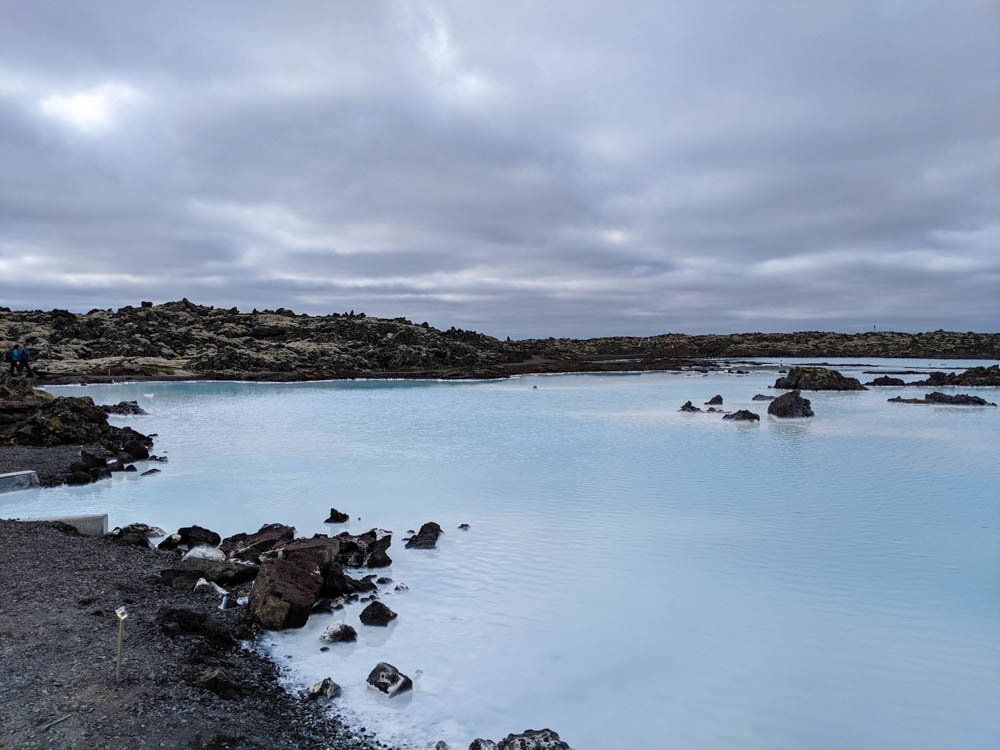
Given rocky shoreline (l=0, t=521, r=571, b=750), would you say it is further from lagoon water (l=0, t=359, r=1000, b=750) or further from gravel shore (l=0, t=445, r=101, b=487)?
gravel shore (l=0, t=445, r=101, b=487)

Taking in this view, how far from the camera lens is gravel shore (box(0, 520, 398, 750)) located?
3.57 m

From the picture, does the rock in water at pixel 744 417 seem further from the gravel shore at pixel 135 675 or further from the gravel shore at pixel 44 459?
the gravel shore at pixel 135 675

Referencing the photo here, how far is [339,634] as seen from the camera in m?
5.52

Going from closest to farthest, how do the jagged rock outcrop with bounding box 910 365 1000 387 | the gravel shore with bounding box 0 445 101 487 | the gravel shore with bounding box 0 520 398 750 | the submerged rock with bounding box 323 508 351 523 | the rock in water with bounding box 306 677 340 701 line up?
1. the gravel shore with bounding box 0 520 398 750
2. the rock in water with bounding box 306 677 340 701
3. the submerged rock with bounding box 323 508 351 523
4. the gravel shore with bounding box 0 445 101 487
5. the jagged rock outcrop with bounding box 910 365 1000 387

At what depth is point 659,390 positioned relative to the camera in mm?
36875

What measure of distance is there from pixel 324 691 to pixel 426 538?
4.04 metres

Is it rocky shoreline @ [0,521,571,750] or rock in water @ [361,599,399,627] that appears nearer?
rocky shoreline @ [0,521,571,750]

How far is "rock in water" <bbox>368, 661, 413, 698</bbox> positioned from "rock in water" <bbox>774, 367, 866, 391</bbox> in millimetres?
33887

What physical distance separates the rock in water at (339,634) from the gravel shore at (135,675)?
61 centimetres

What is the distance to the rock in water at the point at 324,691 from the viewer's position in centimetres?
452

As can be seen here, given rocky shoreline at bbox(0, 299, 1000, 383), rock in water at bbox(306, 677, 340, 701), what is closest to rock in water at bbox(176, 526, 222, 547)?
rock in water at bbox(306, 677, 340, 701)

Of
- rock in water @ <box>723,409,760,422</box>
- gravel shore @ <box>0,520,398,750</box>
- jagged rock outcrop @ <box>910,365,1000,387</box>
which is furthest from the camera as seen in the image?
jagged rock outcrop @ <box>910,365,1000,387</box>

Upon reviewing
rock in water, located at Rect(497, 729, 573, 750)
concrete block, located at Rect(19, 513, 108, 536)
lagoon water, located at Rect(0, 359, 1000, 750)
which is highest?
concrete block, located at Rect(19, 513, 108, 536)

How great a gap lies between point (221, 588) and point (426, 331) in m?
71.8
